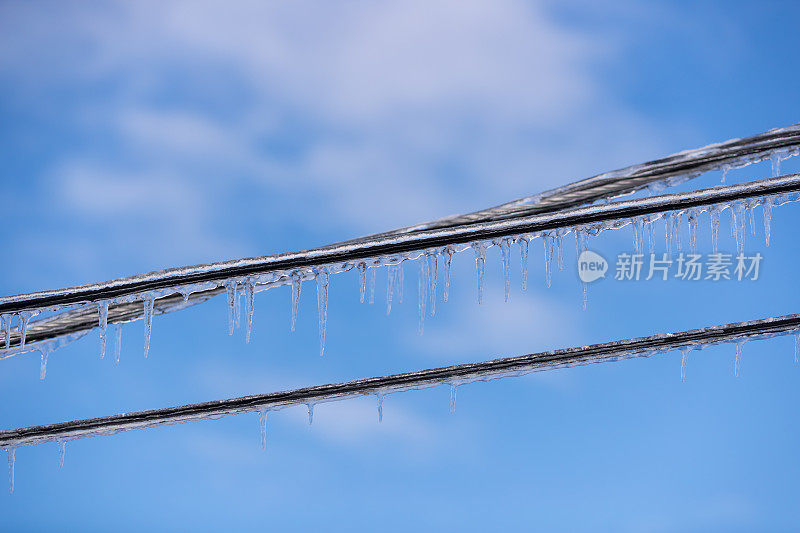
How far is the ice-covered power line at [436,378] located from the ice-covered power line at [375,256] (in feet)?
1.52

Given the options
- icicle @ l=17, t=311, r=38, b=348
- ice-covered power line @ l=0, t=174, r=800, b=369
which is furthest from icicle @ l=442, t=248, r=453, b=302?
icicle @ l=17, t=311, r=38, b=348

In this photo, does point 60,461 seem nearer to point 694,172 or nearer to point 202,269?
point 202,269

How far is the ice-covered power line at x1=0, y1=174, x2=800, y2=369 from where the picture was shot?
2652 millimetres

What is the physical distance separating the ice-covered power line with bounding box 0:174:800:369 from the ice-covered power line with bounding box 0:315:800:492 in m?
0.46

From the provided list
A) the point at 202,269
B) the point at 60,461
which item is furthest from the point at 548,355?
the point at 60,461

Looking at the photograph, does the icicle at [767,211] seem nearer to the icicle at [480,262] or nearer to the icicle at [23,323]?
the icicle at [480,262]

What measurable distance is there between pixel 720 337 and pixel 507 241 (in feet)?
4.66

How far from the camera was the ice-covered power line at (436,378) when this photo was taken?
132 inches

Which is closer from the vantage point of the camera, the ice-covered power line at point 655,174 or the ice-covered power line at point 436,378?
the ice-covered power line at point 655,174

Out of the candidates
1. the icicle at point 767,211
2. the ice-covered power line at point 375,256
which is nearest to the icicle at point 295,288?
the ice-covered power line at point 375,256

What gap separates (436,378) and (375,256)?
3.14 ft

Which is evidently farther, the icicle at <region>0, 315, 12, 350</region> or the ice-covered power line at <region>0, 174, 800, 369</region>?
the icicle at <region>0, 315, 12, 350</region>

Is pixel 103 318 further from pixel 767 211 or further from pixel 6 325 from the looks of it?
pixel 767 211

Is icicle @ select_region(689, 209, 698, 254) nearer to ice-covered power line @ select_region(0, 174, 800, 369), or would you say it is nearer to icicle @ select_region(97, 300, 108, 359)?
ice-covered power line @ select_region(0, 174, 800, 369)
